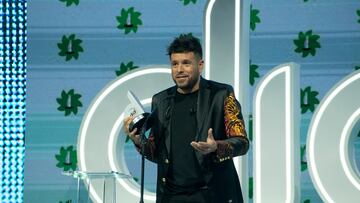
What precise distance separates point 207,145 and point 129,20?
2638 mm

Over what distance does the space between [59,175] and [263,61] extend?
1.65 m

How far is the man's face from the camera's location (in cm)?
324

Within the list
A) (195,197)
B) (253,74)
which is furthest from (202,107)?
(253,74)

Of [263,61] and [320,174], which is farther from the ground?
[263,61]

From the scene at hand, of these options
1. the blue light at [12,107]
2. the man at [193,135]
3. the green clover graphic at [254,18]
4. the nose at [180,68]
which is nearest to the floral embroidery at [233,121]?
the man at [193,135]

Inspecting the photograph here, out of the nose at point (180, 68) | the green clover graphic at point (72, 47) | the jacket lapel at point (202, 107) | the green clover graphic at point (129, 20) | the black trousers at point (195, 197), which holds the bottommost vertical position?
the black trousers at point (195, 197)

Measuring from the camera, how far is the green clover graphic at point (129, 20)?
5461 millimetres

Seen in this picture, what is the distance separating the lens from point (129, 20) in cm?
547

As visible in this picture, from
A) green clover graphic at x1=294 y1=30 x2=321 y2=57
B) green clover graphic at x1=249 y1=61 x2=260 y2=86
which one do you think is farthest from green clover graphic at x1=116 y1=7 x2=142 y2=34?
green clover graphic at x1=294 y1=30 x2=321 y2=57

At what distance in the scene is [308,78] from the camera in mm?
5266

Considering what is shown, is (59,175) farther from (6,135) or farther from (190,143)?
(190,143)

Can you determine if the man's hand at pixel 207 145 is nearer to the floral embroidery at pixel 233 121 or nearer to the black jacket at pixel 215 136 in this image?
the black jacket at pixel 215 136

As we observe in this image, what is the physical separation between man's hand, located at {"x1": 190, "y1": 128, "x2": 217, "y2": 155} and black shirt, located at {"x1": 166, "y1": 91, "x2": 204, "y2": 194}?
0.14 meters

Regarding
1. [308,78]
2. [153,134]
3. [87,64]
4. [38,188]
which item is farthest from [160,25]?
[153,134]
